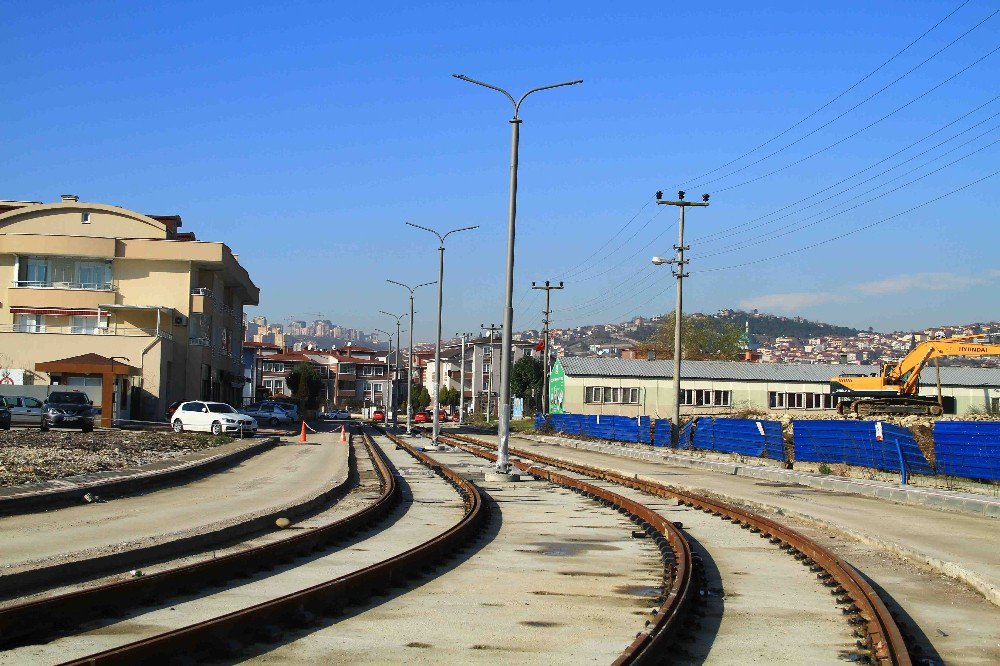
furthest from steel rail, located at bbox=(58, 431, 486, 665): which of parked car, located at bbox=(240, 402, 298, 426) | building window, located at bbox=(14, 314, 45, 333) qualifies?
parked car, located at bbox=(240, 402, 298, 426)

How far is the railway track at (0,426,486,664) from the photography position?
6609mm

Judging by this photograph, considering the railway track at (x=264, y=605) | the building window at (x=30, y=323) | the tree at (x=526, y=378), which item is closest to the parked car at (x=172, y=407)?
the building window at (x=30, y=323)

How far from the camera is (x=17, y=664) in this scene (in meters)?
6.49

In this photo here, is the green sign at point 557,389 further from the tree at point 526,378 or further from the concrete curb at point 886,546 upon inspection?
the concrete curb at point 886,546

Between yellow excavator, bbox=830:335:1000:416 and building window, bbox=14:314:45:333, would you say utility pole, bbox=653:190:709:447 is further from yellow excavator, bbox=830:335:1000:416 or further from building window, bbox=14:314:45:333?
building window, bbox=14:314:45:333

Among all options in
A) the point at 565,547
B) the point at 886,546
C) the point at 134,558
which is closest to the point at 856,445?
the point at 886,546

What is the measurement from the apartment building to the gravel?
2169 centimetres

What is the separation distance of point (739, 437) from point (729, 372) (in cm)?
4978

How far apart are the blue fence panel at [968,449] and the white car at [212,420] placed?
1301 inches

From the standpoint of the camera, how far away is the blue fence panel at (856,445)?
25547mm

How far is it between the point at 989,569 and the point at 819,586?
8.87 feet

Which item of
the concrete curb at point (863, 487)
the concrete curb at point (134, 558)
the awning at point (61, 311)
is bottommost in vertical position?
the concrete curb at point (863, 487)

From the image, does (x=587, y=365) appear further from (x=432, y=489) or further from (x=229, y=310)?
(x=432, y=489)

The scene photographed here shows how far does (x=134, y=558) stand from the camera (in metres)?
11.0
